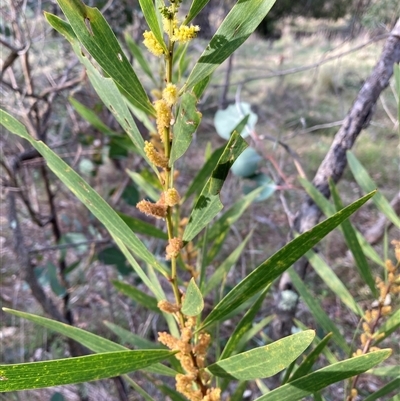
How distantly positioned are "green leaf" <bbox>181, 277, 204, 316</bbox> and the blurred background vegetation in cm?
34

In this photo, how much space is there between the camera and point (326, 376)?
1.13 ft

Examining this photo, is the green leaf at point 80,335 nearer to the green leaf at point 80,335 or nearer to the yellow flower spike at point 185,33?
the green leaf at point 80,335

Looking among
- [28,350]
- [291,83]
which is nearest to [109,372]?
[28,350]

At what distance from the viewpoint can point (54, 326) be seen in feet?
1.21

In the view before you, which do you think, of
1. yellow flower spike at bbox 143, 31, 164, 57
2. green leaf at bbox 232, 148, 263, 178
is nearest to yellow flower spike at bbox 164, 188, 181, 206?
yellow flower spike at bbox 143, 31, 164, 57

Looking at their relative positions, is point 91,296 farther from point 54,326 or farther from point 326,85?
point 326,85

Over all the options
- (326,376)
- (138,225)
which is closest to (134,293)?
(138,225)

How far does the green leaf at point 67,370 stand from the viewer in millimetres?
258

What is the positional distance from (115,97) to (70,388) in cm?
133

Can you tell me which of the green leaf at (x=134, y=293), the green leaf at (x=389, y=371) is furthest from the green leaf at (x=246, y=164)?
the green leaf at (x=389, y=371)

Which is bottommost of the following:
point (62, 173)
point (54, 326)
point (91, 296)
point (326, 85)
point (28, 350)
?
point (54, 326)

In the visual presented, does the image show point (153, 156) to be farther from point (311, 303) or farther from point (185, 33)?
point (311, 303)

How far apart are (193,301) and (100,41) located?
0.24 m

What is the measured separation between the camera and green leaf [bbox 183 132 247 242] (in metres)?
0.32
